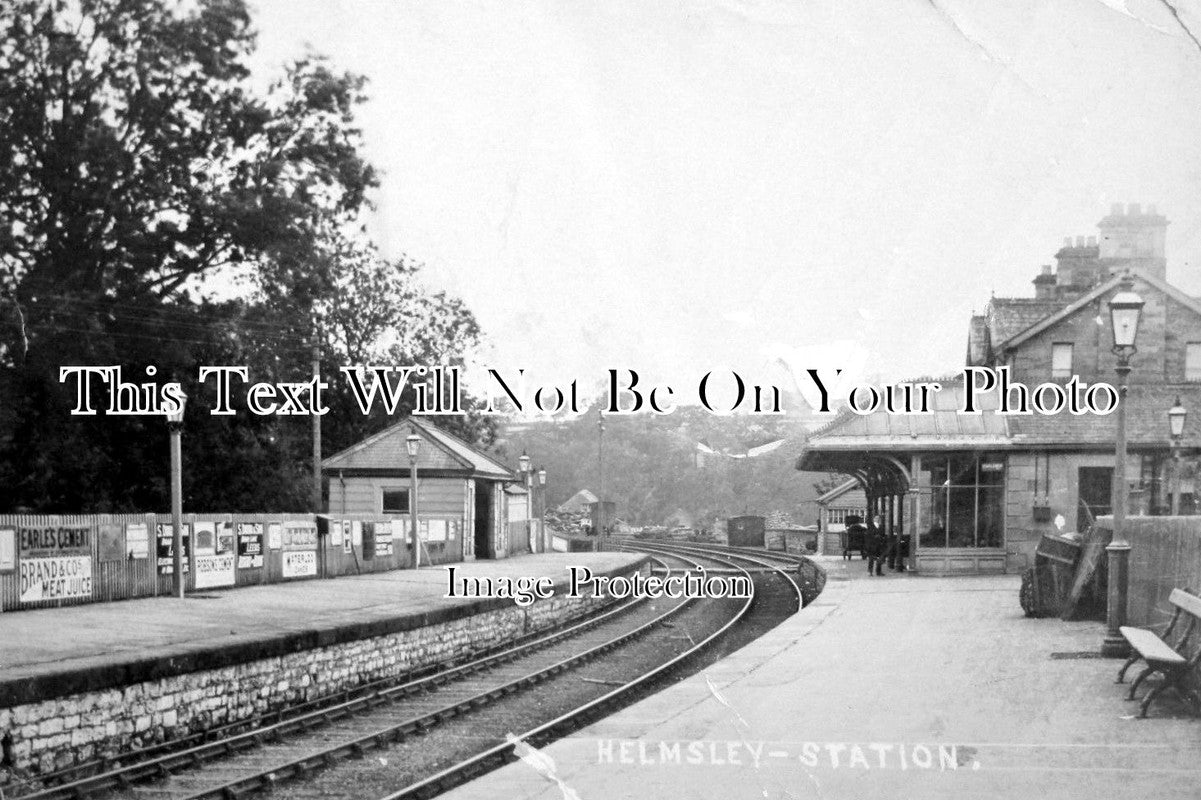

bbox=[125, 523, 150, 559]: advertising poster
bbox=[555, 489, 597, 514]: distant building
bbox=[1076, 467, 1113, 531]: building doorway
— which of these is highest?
bbox=[555, 489, 597, 514]: distant building

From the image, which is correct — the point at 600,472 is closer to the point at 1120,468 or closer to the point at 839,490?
the point at 1120,468

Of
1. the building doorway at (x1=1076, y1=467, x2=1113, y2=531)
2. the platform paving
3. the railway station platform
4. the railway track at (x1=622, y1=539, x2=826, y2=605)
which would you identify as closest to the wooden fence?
Answer: the platform paving

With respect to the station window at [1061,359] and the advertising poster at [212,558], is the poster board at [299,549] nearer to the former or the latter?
the advertising poster at [212,558]

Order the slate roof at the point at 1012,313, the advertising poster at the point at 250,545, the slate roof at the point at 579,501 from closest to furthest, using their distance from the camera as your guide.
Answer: the slate roof at the point at 579,501 < the slate roof at the point at 1012,313 < the advertising poster at the point at 250,545

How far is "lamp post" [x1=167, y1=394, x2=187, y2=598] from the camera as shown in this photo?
47.8 ft

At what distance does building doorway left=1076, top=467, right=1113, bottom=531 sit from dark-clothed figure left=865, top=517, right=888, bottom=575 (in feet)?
15.2

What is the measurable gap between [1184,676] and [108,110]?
1001cm

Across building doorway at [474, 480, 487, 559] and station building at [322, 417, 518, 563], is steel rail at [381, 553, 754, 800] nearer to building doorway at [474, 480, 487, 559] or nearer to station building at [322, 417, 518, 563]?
station building at [322, 417, 518, 563]

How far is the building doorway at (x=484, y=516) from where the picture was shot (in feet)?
72.9

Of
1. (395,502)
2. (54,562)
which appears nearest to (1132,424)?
(395,502)

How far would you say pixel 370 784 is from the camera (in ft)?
28.7

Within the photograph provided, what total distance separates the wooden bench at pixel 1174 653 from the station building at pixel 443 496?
1088 centimetres

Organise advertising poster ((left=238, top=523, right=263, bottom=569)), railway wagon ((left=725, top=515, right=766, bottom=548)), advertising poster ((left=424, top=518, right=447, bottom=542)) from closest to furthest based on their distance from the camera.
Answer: railway wagon ((left=725, top=515, right=766, bottom=548)), advertising poster ((left=238, top=523, right=263, bottom=569)), advertising poster ((left=424, top=518, right=447, bottom=542))

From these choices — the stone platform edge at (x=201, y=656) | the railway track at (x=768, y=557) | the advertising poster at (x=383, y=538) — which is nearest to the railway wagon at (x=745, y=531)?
the railway track at (x=768, y=557)
